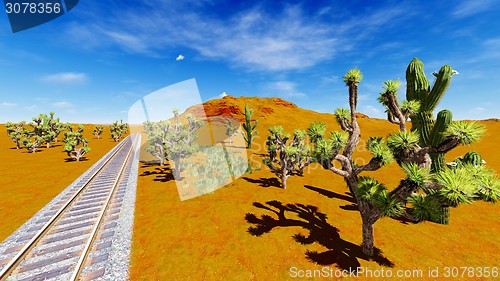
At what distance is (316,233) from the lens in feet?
31.9

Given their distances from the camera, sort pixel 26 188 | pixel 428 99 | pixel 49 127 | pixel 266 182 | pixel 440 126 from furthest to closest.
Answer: pixel 49 127
pixel 266 182
pixel 26 188
pixel 428 99
pixel 440 126

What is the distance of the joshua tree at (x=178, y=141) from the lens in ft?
60.8

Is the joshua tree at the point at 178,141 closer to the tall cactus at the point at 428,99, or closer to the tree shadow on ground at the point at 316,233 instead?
the tree shadow on ground at the point at 316,233

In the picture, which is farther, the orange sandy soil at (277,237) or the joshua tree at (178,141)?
the joshua tree at (178,141)

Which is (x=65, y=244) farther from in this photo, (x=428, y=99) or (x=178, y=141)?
(x=428, y=99)

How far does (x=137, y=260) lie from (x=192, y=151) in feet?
37.5

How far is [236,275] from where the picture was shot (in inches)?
285

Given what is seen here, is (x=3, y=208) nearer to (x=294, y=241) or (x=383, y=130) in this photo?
(x=294, y=241)

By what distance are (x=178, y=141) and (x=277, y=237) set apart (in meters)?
13.8

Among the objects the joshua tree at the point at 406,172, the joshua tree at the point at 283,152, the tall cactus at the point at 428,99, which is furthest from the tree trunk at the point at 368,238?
the joshua tree at the point at 283,152

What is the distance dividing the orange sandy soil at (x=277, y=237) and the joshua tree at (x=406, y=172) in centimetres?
186

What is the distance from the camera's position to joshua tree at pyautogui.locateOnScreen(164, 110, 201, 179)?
18.5 metres

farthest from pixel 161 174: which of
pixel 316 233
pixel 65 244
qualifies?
pixel 316 233

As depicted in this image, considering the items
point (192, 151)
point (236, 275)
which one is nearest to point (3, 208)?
point (192, 151)
